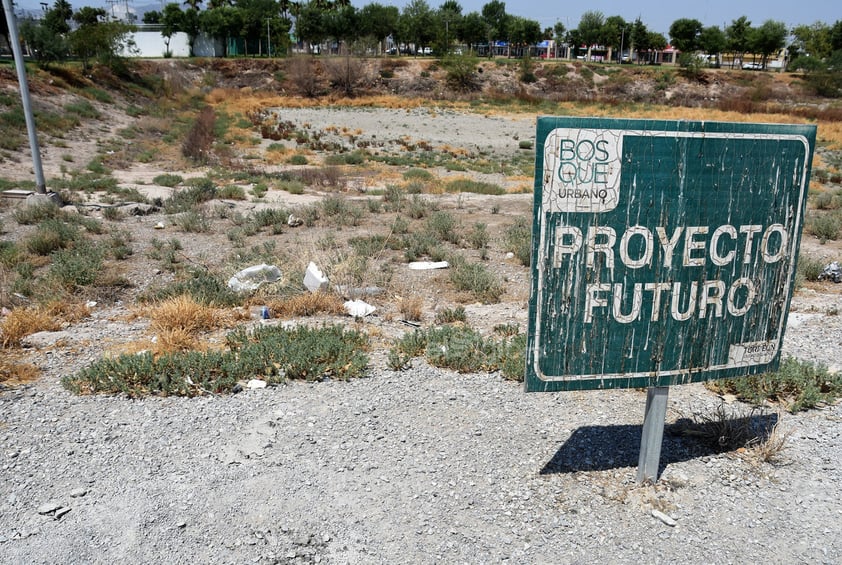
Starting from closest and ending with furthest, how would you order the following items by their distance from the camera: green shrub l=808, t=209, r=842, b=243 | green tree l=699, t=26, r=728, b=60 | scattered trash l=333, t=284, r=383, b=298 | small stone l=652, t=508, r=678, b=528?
1. small stone l=652, t=508, r=678, b=528
2. scattered trash l=333, t=284, r=383, b=298
3. green shrub l=808, t=209, r=842, b=243
4. green tree l=699, t=26, r=728, b=60

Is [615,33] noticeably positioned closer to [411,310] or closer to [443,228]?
[443,228]

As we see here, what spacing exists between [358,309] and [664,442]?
369cm

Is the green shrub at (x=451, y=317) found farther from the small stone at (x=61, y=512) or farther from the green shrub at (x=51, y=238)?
the green shrub at (x=51, y=238)

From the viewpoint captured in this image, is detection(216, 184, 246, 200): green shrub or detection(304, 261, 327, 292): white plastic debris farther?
detection(216, 184, 246, 200): green shrub

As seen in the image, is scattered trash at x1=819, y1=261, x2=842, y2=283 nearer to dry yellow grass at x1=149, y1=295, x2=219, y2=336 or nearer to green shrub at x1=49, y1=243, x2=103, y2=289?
dry yellow grass at x1=149, y1=295, x2=219, y2=336

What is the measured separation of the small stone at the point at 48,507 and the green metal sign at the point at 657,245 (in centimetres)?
264

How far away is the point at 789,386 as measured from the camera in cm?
470

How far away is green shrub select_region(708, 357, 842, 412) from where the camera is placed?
14.9ft

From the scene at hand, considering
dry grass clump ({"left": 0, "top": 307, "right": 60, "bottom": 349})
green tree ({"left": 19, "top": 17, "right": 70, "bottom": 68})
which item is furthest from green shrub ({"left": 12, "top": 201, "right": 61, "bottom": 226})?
green tree ({"left": 19, "top": 17, "right": 70, "bottom": 68})

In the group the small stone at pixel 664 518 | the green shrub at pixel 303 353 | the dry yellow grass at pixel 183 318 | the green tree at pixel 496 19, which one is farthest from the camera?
the green tree at pixel 496 19

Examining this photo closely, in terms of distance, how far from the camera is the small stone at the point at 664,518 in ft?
10.9

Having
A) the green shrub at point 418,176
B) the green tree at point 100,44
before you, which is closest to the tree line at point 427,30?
the green tree at point 100,44

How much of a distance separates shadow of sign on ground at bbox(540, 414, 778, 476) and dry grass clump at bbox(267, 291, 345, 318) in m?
3.48

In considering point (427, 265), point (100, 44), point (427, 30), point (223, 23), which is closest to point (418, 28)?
point (427, 30)
